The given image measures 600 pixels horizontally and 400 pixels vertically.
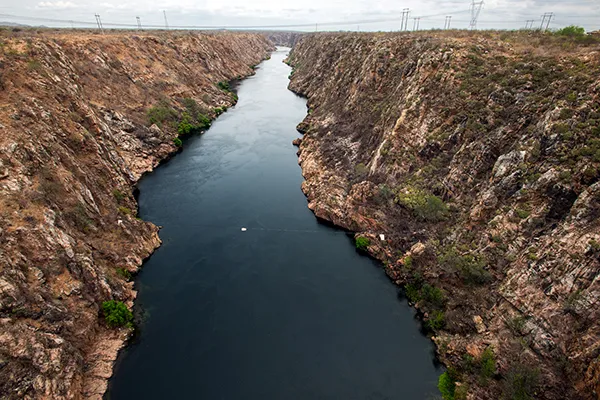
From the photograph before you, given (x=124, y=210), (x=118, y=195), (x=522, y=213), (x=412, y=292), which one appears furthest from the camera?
(x=118, y=195)

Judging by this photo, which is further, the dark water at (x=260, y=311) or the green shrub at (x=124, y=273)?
the green shrub at (x=124, y=273)

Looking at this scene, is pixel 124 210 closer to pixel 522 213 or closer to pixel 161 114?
pixel 161 114

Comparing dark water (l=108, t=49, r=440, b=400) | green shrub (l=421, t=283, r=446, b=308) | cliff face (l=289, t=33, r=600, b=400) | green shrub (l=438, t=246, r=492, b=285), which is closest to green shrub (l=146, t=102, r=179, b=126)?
dark water (l=108, t=49, r=440, b=400)

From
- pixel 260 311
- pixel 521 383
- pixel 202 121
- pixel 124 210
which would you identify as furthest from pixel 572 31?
pixel 202 121

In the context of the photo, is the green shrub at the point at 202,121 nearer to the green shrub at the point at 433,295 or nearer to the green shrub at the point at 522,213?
the green shrub at the point at 433,295

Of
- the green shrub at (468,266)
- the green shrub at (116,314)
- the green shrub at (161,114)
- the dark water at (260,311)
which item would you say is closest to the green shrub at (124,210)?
the dark water at (260,311)

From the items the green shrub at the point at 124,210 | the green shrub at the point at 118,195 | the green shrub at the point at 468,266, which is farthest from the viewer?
the green shrub at the point at 118,195
